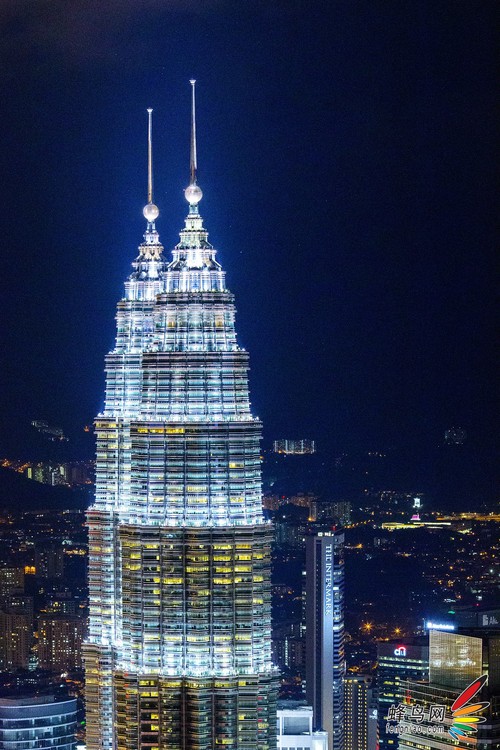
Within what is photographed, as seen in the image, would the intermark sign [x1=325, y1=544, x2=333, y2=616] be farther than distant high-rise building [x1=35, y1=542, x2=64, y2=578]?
Yes

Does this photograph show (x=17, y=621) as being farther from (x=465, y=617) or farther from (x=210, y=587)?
(x=210, y=587)

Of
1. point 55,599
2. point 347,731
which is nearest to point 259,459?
point 347,731

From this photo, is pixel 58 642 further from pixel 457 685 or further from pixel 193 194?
pixel 193 194

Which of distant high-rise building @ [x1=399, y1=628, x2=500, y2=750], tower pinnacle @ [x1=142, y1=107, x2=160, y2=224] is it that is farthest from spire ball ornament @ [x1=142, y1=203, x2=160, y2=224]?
distant high-rise building @ [x1=399, y1=628, x2=500, y2=750]

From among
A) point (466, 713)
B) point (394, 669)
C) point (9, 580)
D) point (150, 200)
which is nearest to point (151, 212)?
Result: point (150, 200)

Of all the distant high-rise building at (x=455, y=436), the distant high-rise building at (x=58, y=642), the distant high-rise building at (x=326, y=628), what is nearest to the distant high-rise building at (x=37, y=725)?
the distant high-rise building at (x=58, y=642)

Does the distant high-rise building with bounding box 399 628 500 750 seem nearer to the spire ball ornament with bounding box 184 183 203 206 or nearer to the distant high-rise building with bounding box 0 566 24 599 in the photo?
the spire ball ornament with bounding box 184 183 203 206

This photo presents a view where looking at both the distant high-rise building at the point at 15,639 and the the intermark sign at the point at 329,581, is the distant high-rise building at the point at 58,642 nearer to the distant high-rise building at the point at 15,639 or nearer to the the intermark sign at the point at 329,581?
the distant high-rise building at the point at 15,639
